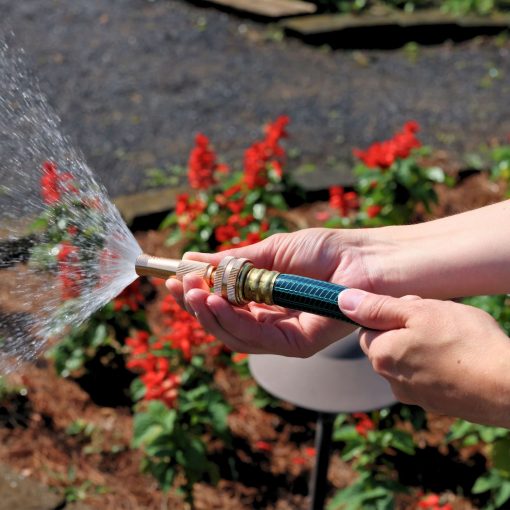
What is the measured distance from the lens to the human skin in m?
1.71

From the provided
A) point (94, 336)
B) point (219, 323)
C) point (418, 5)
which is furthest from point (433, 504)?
point (418, 5)

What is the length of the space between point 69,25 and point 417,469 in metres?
5.72

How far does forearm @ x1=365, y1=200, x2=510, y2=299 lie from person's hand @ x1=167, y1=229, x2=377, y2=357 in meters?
0.05

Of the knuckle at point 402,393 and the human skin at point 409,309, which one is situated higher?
the human skin at point 409,309

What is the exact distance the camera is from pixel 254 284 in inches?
73.9

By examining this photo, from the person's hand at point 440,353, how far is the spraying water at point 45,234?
66 cm

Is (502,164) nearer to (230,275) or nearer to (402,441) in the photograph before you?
(402,441)

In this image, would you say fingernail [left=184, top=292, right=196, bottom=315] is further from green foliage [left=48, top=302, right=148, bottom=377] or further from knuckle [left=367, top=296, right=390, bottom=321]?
green foliage [left=48, top=302, right=148, bottom=377]

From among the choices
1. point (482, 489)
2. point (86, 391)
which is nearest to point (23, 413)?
point (86, 391)

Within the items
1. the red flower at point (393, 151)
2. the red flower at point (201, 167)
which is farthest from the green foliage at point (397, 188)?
the red flower at point (201, 167)

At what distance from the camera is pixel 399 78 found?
693cm

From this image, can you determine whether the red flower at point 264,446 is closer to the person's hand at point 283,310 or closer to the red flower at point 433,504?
the red flower at point 433,504

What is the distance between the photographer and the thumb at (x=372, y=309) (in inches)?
69.6

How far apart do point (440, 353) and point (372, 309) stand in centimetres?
16
